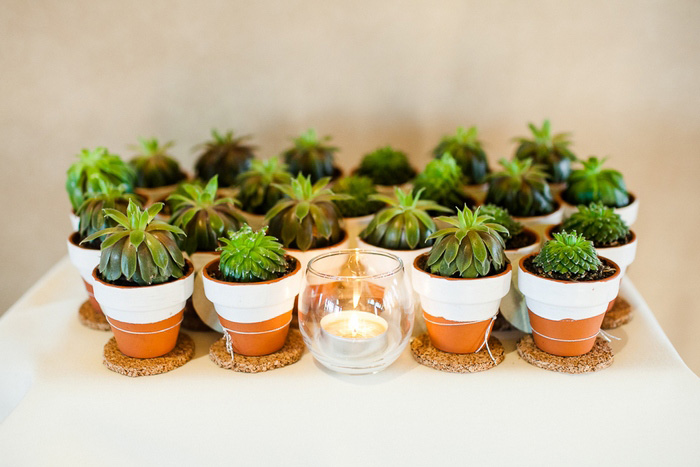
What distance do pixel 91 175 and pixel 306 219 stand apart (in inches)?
13.3

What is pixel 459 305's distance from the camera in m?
0.75

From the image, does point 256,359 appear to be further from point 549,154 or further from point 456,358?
point 549,154

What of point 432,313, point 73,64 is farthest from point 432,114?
point 73,64

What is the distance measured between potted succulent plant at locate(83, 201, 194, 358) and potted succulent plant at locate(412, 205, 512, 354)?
0.29 meters

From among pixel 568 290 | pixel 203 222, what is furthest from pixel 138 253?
pixel 568 290

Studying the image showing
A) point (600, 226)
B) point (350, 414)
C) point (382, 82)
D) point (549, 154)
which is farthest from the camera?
point (382, 82)

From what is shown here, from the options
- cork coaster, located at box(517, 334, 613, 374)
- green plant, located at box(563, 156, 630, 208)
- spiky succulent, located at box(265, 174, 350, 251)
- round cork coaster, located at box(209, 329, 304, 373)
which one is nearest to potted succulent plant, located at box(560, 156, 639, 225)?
green plant, located at box(563, 156, 630, 208)

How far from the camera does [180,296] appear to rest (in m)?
0.77

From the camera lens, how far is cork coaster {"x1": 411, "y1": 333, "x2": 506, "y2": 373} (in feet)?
2.52

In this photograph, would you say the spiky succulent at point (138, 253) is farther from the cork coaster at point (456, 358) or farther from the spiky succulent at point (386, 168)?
the spiky succulent at point (386, 168)

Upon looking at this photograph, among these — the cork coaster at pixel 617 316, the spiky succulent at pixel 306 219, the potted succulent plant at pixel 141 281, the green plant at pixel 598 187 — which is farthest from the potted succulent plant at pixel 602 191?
the potted succulent plant at pixel 141 281

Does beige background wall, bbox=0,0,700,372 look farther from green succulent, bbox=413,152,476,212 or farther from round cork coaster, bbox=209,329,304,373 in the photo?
round cork coaster, bbox=209,329,304,373

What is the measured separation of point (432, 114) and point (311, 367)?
65 centimetres

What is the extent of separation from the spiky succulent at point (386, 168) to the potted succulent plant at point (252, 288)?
0.36 m
